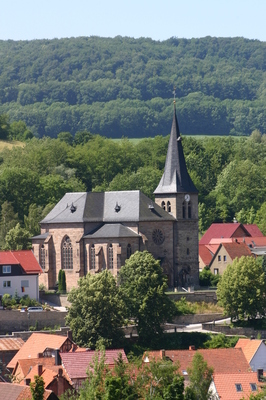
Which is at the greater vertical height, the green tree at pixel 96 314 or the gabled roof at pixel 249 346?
the green tree at pixel 96 314

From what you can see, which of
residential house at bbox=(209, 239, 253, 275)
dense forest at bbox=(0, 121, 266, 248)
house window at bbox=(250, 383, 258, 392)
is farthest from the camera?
dense forest at bbox=(0, 121, 266, 248)

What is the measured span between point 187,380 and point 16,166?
214ft

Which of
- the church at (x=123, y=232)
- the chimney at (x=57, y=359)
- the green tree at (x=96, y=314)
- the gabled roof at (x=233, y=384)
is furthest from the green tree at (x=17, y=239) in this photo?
the gabled roof at (x=233, y=384)

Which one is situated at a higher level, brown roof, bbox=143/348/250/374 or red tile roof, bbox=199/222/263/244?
red tile roof, bbox=199/222/263/244

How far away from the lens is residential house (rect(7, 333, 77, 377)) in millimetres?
75625

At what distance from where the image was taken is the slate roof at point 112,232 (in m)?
93.6

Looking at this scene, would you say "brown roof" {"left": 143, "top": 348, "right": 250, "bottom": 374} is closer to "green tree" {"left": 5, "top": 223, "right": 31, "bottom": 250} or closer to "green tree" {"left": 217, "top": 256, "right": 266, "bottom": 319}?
"green tree" {"left": 217, "top": 256, "right": 266, "bottom": 319}

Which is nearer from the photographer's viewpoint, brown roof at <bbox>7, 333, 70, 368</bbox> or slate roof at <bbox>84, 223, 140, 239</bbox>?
brown roof at <bbox>7, 333, 70, 368</bbox>

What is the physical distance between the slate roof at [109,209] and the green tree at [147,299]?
930 centimetres

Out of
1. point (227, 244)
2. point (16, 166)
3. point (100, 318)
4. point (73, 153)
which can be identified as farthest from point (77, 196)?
point (73, 153)

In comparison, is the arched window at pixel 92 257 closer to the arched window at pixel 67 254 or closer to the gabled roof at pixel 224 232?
the arched window at pixel 67 254

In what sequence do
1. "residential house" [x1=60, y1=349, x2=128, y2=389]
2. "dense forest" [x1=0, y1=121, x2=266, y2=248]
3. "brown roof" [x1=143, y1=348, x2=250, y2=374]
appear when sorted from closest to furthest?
"residential house" [x1=60, y1=349, x2=128, y2=389] → "brown roof" [x1=143, y1=348, x2=250, y2=374] → "dense forest" [x1=0, y1=121, x2=266, y2=248]

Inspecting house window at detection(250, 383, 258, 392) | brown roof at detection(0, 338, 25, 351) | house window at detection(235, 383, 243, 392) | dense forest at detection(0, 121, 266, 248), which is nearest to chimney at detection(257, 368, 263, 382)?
house window at detection(250, 383, 258, 392)

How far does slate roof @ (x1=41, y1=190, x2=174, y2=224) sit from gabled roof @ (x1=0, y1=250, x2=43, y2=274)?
491 centimetres
